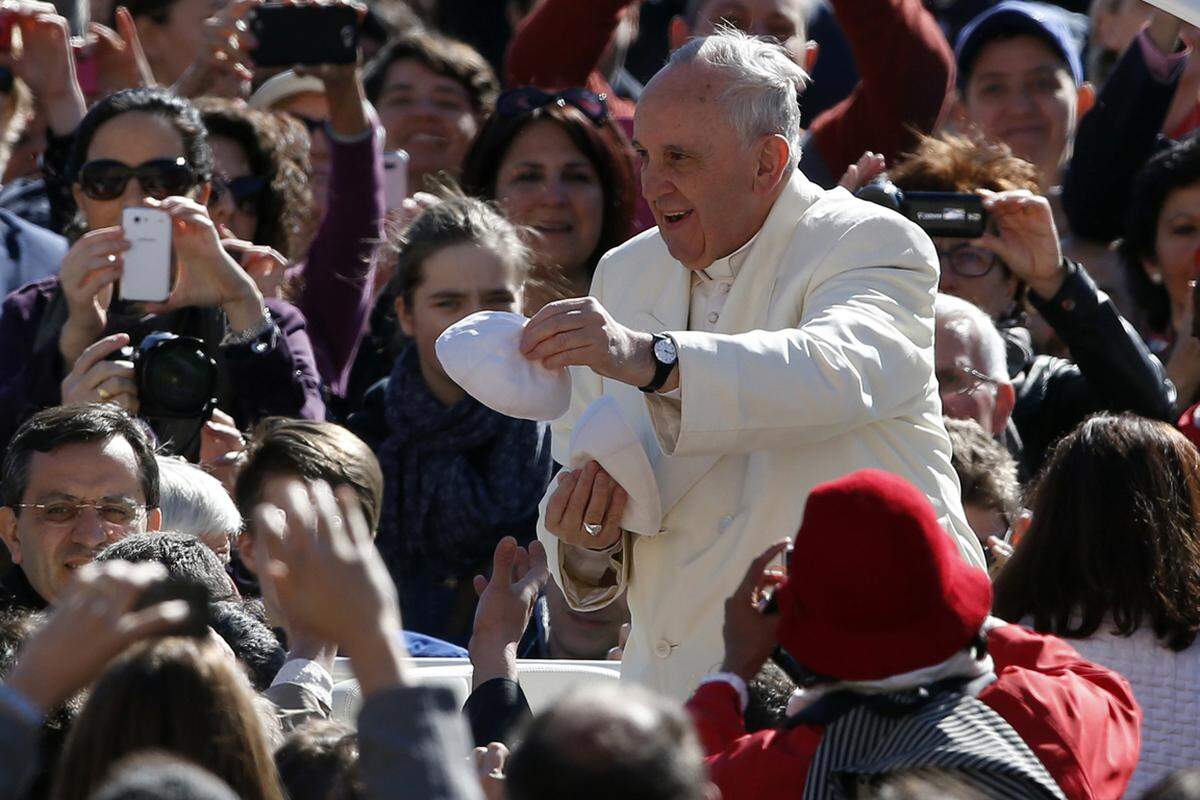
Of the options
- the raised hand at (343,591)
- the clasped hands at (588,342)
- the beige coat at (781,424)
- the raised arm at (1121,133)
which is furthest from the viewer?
the raised arm at (1121,133)

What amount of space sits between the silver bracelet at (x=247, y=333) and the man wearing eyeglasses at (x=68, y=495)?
2.24 ft

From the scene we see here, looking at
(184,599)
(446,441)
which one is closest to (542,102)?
(446,441)

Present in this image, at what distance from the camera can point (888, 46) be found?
20.0ft

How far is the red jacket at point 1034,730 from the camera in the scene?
3.13 metres

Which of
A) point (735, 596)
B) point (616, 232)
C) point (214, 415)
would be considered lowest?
point (214, 415)

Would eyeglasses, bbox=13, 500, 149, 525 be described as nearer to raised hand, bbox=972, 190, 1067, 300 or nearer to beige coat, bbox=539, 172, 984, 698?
beige coat, bbox=539, 172, 984, 698

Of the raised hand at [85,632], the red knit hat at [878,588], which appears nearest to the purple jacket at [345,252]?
the red knit hat at [878,588]

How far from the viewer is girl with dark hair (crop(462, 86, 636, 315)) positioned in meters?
5.94

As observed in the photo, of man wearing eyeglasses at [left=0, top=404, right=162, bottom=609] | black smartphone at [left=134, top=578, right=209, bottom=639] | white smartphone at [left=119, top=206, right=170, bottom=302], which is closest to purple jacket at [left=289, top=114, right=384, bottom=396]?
white smartphone at [left=119, top=206, right=170, bottom=302]

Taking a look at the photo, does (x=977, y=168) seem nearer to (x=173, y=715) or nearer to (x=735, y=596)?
(x=735, y=596)

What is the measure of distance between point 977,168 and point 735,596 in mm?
2556

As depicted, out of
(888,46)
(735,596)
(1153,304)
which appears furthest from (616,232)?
(735,596)

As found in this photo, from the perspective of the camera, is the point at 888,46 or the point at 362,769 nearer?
the point at 362,769

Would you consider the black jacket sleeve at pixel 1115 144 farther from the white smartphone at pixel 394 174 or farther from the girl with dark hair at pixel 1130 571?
the girl with dark hair at pixel 1130 571
